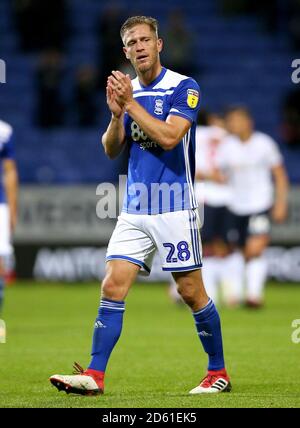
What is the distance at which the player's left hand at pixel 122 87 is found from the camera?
6.54m

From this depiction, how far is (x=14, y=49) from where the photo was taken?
2205cm

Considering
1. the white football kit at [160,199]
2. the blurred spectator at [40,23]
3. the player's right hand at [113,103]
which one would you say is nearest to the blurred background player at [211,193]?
the white football kit at [160,199]

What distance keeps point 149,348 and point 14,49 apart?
13466 mm

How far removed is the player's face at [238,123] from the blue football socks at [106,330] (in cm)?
750

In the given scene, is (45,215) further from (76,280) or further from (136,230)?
(136,230)

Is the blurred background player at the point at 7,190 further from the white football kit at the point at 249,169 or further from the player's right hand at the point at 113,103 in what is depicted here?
the white football kit at the point at 249,169

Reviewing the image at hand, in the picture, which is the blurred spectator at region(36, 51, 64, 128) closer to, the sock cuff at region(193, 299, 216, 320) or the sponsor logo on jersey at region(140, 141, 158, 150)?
the sponsor logo on jersey at region(140, 141, 158, 150)

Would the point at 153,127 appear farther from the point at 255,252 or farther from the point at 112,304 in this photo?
the point at 255,252

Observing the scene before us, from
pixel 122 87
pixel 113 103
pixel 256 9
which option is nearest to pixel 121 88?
pixel 122 87

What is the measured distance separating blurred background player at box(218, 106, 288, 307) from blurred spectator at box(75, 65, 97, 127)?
5908 millimetres

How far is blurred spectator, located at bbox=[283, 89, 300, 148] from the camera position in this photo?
63.4 feet

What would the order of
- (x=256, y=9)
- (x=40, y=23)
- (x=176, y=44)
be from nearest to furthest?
(x=176, y=44) → (x=40, y=23) → (x=256, y=9)

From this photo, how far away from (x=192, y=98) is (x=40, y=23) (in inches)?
582

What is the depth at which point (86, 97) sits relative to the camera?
2008cm
